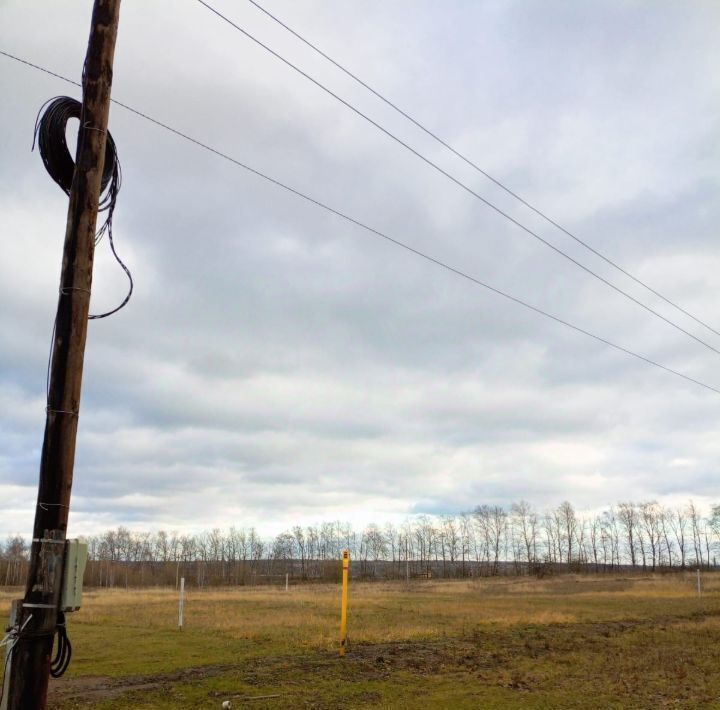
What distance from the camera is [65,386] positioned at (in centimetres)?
514

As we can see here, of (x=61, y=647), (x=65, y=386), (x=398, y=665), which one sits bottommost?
(x=398, y=665)

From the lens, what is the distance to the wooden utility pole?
4824mm

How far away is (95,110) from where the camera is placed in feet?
18.6

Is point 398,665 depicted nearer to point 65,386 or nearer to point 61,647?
point 61,647

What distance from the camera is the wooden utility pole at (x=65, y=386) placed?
15.8 ft

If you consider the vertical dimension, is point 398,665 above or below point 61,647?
below

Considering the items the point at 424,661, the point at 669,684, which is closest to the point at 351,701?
the point at 424,661

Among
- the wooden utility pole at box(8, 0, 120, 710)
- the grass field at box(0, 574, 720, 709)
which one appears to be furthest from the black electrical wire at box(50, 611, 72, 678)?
the grass field at box(0, 574, 720, 709)

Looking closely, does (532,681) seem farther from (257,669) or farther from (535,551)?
(535,551)

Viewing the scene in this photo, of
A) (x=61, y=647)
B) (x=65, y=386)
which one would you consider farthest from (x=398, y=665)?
(x=65, y=386)

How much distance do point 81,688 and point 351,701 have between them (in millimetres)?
4204

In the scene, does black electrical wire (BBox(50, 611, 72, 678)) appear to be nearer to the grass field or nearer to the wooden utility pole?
the wooden utility pole

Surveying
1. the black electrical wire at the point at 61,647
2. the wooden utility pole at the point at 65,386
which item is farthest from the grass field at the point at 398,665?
the wooden utility pole at the point at 65,386

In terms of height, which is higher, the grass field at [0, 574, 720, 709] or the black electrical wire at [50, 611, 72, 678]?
the black electrical wire at [50, 611, 72, 678]
